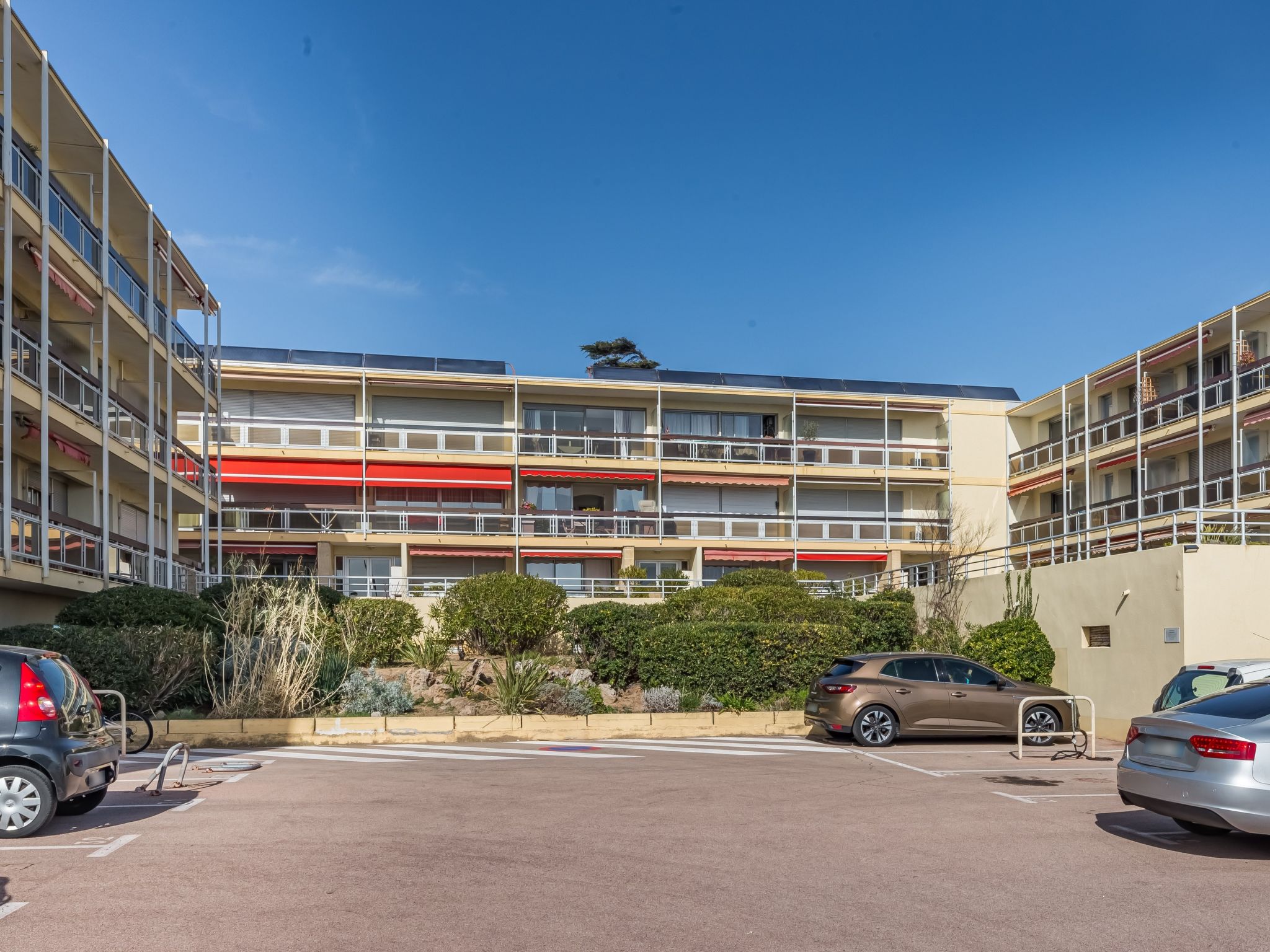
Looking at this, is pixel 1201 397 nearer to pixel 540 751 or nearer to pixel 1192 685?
pixel 1192 685

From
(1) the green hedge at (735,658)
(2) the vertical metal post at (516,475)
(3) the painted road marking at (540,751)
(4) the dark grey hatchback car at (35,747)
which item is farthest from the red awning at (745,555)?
(4) the dark grey hatchback car at (35,747)

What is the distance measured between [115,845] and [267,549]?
33.2m

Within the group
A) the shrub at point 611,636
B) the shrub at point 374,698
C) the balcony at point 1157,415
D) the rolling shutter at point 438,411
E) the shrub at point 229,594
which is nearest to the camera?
the shrub at point 374,698

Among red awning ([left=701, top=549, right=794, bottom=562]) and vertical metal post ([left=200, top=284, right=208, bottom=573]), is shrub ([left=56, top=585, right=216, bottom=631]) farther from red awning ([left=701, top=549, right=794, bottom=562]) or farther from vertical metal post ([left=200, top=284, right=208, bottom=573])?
red awning ([left=701, top=549, right=794, bottom=562])

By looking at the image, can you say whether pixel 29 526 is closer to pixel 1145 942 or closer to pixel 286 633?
pixel 286 633

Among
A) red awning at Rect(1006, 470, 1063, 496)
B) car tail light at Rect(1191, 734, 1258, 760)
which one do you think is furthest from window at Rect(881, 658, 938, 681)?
red awning at Rect(1006, 470, 1063, 496)

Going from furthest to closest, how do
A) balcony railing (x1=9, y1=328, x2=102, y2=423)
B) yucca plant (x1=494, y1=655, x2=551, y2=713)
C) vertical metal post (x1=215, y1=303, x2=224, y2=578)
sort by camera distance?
vertical metal post (x1=215, y1=303, x2=224, y2=578) → balcony railing (x1=9, y1=328, x2=102, y2=423) → yucca plant (x1=494, y1=655, x2=551, y2=713)

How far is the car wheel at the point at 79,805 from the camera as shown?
10.7 m

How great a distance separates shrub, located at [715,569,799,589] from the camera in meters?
35.9

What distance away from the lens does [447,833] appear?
32.2 ft

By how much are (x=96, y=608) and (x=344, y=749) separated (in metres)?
6.45

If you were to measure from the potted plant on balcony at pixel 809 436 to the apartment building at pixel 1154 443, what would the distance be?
8.18m

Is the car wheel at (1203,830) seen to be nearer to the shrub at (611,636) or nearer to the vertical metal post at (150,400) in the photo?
the shrub at (611,636)

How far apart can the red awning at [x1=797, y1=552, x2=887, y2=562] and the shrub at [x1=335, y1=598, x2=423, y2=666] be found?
72.1ft
